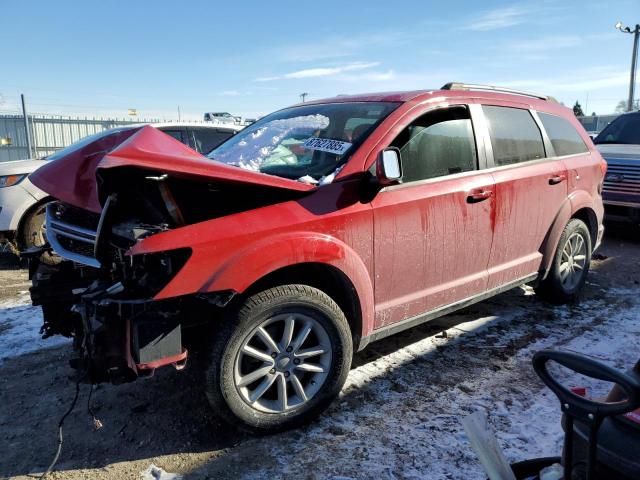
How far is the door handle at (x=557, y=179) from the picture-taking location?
4142 millimetres

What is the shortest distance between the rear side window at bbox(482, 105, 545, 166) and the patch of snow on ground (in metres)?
3.70

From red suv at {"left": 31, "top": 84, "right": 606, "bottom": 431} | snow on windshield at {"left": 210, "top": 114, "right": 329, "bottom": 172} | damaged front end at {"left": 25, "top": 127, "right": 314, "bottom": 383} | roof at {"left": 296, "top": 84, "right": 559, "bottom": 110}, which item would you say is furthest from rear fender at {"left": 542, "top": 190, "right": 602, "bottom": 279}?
damaged front end at {"left": 25, "top": 127, "right": 314, "bottom": 383}

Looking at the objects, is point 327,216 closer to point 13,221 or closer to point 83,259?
point 83,259

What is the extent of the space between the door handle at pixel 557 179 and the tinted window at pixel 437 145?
987mm

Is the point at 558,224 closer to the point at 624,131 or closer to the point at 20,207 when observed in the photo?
the point at 624,131

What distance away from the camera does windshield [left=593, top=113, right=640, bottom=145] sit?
8312 mm

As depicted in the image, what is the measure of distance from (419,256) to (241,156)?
143 centimetres

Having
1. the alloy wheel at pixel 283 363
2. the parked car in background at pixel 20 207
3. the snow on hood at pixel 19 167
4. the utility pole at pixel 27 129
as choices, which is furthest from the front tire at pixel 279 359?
the utility pole at pixel 27 129

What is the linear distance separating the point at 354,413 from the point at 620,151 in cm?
704

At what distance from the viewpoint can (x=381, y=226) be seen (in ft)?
9.73

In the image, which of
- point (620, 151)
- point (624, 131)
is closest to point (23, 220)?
point (620, 151)

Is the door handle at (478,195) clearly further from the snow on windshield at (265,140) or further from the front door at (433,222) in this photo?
the snow on windshield at (265,140)

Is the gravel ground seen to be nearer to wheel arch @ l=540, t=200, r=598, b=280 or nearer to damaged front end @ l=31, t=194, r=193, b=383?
damaged front end @ l=31, t=194, r=193, b=383

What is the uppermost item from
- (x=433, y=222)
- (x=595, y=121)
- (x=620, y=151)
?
(x=595, y=121)
